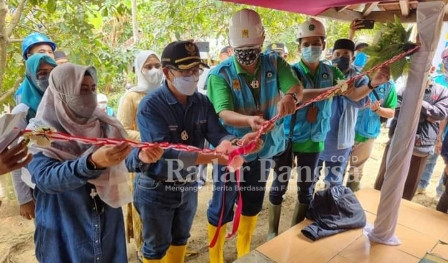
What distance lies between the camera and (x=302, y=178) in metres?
2.96

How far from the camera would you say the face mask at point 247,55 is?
2260 millimetres

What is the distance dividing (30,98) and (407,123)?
2.63 meters

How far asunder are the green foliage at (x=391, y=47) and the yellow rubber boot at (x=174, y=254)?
1924 mm

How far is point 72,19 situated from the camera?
2594 millimetres

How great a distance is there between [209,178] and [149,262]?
343cm

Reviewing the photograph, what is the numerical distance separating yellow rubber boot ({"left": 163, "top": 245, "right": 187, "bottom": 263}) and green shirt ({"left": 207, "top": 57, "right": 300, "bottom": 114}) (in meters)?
1.05

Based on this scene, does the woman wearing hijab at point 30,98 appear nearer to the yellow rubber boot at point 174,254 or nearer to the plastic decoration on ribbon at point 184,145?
the plastic decoration on ribbon at point 184,145

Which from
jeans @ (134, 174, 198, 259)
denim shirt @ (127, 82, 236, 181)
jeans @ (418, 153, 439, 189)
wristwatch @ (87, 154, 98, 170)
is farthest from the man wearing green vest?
jeans @ (418, 153, 439, 189)

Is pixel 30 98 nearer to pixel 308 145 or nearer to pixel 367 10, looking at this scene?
pixel 308 145

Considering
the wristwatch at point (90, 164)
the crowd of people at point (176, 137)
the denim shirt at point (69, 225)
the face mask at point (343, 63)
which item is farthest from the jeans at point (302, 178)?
the wristwatch at point (90, 164)

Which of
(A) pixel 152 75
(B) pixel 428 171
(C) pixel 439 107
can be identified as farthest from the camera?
(B) pixel 428 171

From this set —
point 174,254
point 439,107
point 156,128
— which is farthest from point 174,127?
point 439,107

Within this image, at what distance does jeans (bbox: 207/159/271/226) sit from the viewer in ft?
8.12

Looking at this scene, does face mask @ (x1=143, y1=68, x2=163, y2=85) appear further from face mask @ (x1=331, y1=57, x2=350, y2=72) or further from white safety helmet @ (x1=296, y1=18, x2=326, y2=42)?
face mask @ (x1=331, y1=57, x2=350, y2=72)
